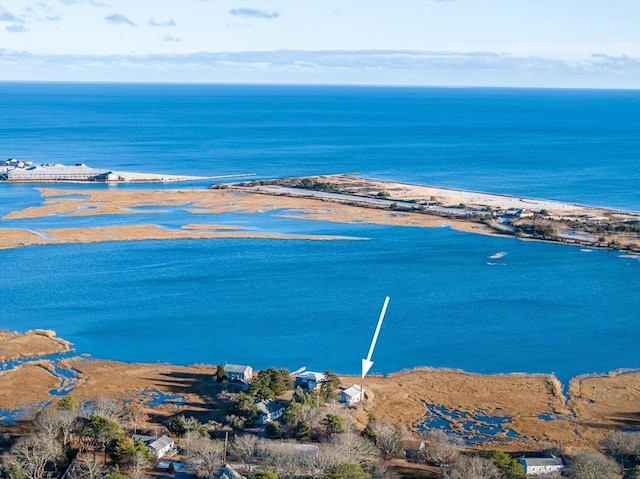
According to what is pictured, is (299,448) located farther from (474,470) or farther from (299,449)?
(474,470)

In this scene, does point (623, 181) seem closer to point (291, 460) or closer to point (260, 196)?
point (260, 196)

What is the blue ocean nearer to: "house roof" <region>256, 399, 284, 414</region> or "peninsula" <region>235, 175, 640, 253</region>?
"peninsula" <region>235, 175, 640, 253</region>

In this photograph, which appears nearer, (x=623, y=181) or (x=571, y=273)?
(x=571, y=273)

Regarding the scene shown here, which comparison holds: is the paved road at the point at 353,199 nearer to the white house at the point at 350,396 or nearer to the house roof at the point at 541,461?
the white house at the point at 350,396

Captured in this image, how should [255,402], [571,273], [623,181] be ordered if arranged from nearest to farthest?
[255,402] < [571,273] < [623,181]

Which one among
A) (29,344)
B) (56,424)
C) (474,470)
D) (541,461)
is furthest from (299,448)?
(29,344)

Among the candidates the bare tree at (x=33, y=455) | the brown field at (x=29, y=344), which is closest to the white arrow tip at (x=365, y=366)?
the bare tree at (x=33, y=455)

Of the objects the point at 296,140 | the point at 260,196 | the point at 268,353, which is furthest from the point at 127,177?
the point at 268,353
